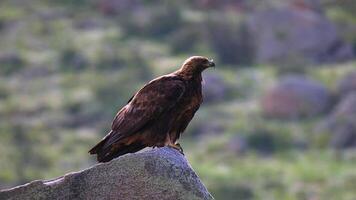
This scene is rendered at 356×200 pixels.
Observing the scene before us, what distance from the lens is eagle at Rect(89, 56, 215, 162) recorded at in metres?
10.8

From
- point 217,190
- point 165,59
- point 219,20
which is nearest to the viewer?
point 217,190

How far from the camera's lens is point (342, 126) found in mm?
47125

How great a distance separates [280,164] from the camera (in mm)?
44531

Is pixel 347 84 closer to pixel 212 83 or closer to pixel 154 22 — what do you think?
pixel 212 83

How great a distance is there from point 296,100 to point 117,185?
40959 millimetres

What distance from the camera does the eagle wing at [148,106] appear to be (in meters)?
10.9

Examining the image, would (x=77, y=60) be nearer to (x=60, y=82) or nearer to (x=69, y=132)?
(x=60, y=82)

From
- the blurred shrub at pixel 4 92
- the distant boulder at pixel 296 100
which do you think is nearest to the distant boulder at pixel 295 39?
the distant boulder at pixel 296 100

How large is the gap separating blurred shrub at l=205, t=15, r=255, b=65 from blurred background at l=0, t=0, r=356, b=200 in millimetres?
69

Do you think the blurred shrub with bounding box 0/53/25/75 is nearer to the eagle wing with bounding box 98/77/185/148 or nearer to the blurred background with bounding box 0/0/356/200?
the blurred background with bounding box 0/0/356/200

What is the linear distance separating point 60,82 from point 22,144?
8.90m

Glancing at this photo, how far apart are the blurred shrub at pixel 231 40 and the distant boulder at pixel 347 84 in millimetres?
8568

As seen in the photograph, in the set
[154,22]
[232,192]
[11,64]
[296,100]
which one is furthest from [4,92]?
[232,192]

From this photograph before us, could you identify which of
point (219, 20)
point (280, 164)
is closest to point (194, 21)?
point (219, 20)
